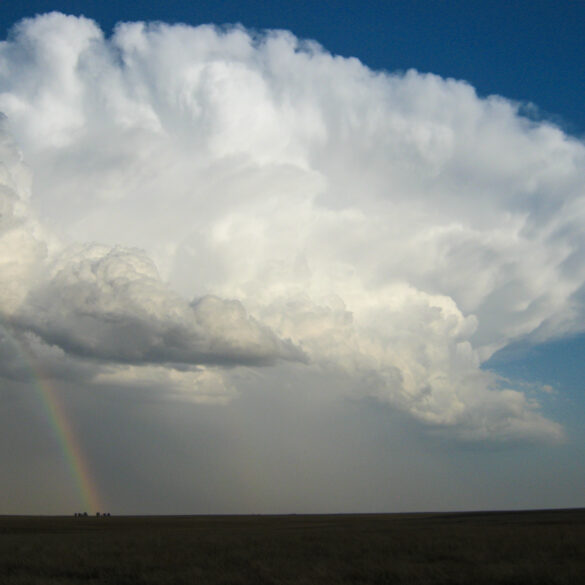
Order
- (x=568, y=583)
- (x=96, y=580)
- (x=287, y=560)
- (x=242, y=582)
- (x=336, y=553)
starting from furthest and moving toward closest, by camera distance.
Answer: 1. (x=336, y=553)
2. (x=287, y=560)
3. (x=96, y=580)
4. (x=242, y=582)
5. (x=568, y=583)

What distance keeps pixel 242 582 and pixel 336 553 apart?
11431 millimetres

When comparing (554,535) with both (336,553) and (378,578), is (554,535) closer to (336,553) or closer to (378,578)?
(336,553)

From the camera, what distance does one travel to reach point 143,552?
4100cm

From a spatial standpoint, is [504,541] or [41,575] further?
[504,541]

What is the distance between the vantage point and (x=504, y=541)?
42281 millimetres

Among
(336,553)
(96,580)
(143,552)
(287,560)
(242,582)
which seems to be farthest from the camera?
(143,552)

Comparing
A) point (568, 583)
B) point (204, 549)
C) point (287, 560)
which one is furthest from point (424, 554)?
point (204, 549)

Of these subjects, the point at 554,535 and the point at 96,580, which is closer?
the point at 96,580

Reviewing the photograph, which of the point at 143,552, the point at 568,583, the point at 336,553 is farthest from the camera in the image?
the point at 143,552

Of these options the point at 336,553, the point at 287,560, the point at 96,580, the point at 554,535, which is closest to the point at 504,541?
the point at 554,535

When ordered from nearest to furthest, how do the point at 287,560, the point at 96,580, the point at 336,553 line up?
the point at 96,580
the point at 287,560
the point at 336,553

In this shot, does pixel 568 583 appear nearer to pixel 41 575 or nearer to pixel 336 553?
pixel 336 553

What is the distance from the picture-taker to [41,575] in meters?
31.8

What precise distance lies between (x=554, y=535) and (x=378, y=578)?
2453 centimetres
